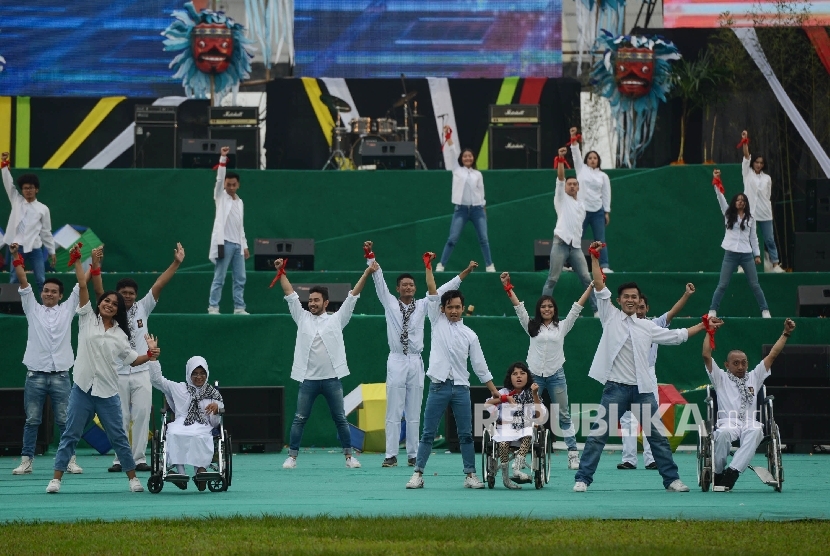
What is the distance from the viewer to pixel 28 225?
18.7 metres

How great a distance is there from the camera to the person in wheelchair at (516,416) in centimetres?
1247

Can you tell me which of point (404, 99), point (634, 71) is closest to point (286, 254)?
point (404, 99)

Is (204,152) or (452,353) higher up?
(204,152)

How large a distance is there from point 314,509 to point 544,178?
40.5 ft

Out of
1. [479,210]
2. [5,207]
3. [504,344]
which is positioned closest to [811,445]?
[504,344]

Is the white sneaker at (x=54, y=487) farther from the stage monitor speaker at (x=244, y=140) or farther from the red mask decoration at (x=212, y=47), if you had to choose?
the red mask decoration at (x=212, y=47)

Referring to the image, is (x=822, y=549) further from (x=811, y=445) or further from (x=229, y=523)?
(x=811, y=445)

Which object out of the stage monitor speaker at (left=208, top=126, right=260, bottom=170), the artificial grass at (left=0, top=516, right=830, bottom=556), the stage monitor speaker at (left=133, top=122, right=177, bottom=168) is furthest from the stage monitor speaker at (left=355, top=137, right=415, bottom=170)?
the artificial grass at (left=0, top=516, right=830, bottom=556)

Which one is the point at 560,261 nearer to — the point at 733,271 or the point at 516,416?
the point at 733,271

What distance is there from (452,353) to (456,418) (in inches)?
22.9

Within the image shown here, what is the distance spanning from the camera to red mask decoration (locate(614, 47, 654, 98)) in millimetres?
23125

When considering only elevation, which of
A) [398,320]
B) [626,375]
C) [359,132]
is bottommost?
[626,375]

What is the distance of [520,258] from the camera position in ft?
71.9

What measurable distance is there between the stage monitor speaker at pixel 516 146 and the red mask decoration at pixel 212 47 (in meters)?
4.72
